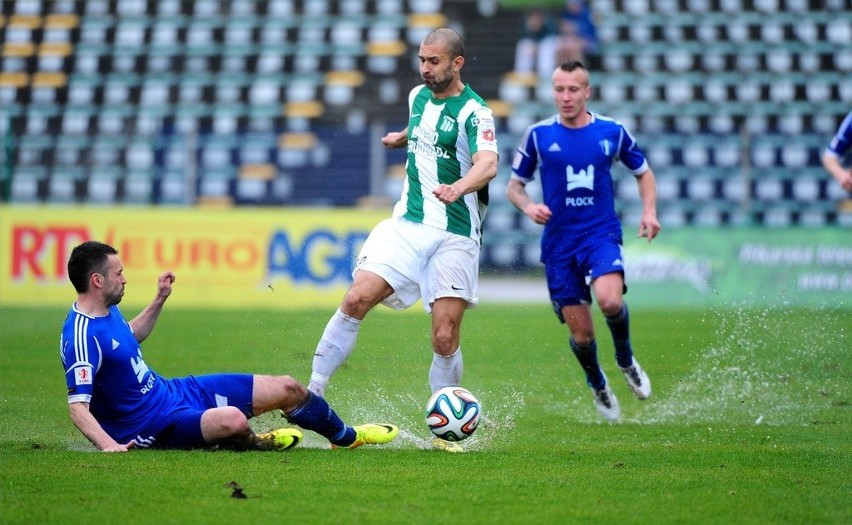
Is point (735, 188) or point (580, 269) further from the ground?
point (735, 188)

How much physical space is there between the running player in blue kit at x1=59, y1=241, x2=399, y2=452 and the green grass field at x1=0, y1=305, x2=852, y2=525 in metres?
0.14

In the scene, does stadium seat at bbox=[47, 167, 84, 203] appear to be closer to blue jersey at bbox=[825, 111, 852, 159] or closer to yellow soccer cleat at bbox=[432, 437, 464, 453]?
blue jersey at bbox=[825, 111, 852, 159]

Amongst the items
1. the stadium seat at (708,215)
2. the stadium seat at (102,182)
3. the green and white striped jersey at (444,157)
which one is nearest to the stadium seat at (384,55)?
the stadium seat at (102,182)

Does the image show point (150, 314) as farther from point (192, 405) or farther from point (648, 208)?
point (648, 208)

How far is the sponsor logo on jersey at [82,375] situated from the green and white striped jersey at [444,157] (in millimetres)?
2259

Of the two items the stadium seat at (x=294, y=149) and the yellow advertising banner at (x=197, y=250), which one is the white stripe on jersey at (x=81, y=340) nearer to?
the yellow advertising banner at (x=197, y=250)

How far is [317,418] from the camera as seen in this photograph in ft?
22.1

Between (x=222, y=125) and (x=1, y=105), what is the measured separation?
4.77m

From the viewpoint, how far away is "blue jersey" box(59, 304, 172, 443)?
634 cm

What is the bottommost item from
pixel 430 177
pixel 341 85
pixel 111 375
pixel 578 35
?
pixel 111 375

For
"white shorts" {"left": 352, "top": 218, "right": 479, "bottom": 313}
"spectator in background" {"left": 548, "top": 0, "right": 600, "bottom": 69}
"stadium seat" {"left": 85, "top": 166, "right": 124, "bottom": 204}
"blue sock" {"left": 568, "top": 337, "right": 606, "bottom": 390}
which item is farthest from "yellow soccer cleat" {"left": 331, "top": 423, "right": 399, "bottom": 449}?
Answer: "spectator in background" {"left": 548, "top": 0, "right": 600, "bottom": 69}

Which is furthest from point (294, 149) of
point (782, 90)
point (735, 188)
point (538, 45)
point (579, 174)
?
point (579, 174)

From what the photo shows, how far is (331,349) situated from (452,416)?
947mm

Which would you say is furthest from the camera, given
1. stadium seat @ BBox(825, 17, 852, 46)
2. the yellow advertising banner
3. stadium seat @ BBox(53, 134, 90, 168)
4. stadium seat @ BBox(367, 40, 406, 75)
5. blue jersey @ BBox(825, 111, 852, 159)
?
stadium seat @ BBox(367, 40, 406, 75)
